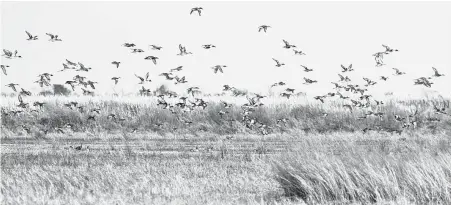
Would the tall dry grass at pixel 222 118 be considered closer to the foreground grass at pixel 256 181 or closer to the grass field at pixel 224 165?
the grass field at pixel 224 165

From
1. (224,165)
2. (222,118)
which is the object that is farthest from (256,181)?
(222,118)

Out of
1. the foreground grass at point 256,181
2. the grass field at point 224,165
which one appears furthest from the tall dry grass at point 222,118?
the foreground grass at point 256,181

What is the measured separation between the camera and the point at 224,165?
61.6 ft

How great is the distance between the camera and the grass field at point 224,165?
1331 cm

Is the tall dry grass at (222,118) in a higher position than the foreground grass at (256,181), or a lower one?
higher

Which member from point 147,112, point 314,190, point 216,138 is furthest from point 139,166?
point 147,112

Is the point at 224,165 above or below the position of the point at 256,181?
above

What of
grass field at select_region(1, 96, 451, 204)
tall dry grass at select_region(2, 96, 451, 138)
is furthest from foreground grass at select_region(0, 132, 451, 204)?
tall dry grass at select_region(2, 96, 451, 138)

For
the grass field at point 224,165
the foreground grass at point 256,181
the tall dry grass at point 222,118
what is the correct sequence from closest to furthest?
the foreground grass at point 256,181, the grass field at point 224,165, the tall dry grass at point 222,118

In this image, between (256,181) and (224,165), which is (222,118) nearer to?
(224,165)

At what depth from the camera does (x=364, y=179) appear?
13422 mm

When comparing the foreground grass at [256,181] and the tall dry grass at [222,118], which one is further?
the tall dry grass at [222,118]

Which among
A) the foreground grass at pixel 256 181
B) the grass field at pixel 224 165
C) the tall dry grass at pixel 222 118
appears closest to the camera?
the foreground grass at pixel 256 181

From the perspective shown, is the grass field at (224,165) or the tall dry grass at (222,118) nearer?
the grass field at (224,165)
